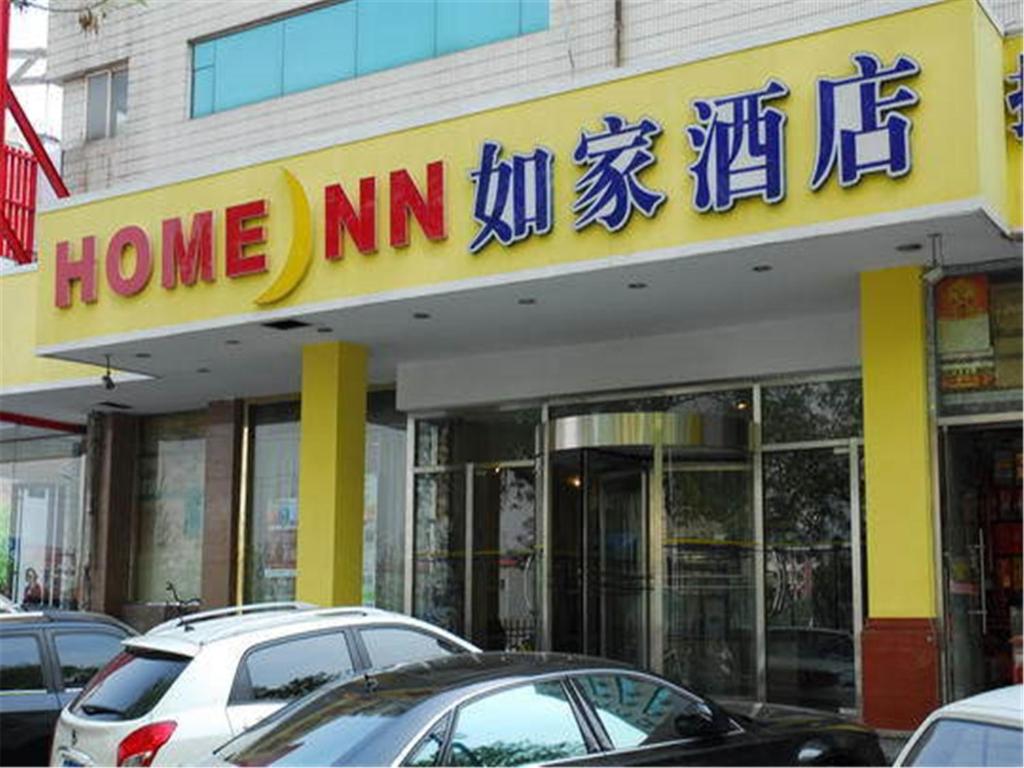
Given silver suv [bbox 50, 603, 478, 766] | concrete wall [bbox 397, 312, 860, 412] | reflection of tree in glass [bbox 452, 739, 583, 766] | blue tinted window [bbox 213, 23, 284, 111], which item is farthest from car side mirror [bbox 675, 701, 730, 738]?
blue tinted window [bbox 213, 23, 284, 111]

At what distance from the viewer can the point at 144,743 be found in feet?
26.5

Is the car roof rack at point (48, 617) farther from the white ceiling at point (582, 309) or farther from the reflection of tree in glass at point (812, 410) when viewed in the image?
the reflection of tree in glass at point (812, 410)

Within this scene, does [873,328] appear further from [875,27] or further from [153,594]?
[153,594]

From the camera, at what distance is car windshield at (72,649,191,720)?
845 cm

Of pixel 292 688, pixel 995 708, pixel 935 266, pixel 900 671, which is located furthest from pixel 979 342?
pixel 995 708

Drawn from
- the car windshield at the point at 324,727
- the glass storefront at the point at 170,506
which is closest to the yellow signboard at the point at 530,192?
the car windshield at the point at 324,727

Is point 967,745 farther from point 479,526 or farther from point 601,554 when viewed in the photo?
point 479,526

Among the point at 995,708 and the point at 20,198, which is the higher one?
the point at 20,198

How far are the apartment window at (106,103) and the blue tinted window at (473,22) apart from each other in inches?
264

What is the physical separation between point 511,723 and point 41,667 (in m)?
5.36

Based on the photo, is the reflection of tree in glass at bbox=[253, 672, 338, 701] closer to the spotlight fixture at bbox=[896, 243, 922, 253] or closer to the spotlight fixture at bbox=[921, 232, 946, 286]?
the spotlight fixture at bbox=[896, 243, 922, 253]

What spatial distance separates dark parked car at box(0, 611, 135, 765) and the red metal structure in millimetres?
13128

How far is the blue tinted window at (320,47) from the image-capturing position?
65.5 feet

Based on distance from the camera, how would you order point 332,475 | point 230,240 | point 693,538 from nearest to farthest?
1. point 230,240
2. point 693,538
3. point 332,475
